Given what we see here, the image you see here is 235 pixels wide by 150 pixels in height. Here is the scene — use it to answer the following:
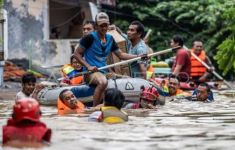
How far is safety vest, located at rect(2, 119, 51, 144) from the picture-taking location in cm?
614

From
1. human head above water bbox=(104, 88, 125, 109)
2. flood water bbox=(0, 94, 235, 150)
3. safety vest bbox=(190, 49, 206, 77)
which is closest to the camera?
flood water bbox=(0, 94, 235, 150)

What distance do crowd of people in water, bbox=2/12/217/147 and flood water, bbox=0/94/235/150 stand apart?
7.7 inches

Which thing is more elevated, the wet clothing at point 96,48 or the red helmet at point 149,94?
the wet clothing at point 96,48

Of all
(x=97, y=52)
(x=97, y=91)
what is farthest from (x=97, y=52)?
(x=97, y=91)

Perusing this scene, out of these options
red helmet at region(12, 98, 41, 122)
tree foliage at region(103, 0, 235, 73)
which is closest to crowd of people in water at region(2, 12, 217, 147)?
red helmet at region(12, 98, 41, 122)

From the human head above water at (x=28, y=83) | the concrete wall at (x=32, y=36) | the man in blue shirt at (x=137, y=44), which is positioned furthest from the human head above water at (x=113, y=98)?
the concrete wall at (x=32, y=36)

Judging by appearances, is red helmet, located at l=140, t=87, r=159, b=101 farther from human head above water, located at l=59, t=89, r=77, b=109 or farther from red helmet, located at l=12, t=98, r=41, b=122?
red helmet, located at l=12, t=98, r=41, b=122

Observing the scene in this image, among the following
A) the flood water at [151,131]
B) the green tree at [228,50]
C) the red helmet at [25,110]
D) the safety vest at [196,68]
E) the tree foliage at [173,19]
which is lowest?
the flood water at [151,131]

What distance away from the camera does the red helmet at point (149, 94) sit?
1062 centimetres

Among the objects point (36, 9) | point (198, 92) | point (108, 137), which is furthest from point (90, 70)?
point (36, 9)

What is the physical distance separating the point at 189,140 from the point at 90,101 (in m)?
4.89

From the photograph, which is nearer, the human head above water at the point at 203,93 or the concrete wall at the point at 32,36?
the human head above water at the point at 203,93

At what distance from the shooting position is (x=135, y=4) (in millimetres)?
25953

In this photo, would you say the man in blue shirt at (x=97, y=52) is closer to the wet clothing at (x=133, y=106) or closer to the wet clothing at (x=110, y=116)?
the wet clothing at (x=133, y=106)
